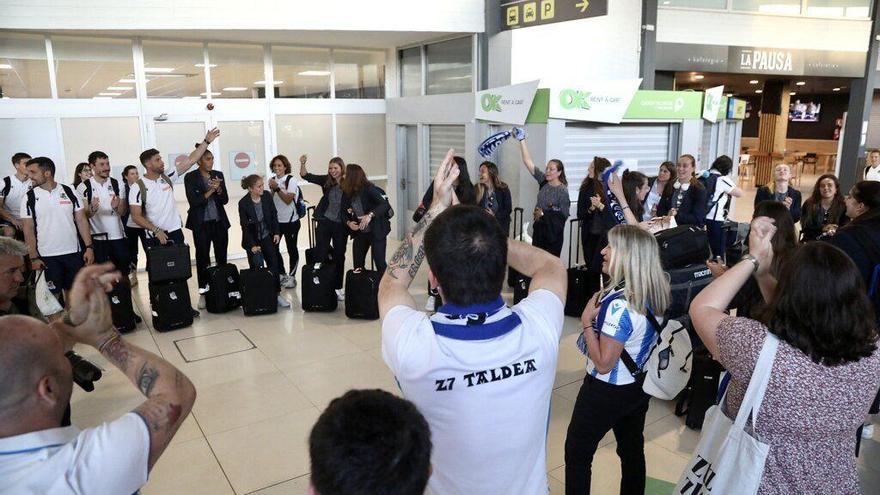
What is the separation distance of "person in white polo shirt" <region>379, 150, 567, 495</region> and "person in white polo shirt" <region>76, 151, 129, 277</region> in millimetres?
5893

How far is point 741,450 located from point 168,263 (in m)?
5.68

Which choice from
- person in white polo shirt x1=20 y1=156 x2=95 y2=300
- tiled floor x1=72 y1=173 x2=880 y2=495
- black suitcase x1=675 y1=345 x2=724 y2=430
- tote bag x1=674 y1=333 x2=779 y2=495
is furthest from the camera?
person in white polo shirt x1=20 y1=156 x2=95 y2=300

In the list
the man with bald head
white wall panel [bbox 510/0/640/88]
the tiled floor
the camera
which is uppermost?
white wall panel [bbox 510/0/640/88]

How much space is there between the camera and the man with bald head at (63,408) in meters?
1.26

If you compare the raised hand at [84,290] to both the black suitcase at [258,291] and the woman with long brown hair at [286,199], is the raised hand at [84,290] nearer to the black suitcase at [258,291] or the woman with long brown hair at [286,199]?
the black suitcase at [258,291]

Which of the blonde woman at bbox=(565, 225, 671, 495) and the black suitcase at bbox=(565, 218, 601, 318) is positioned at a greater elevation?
the blonde woman at bbox=(565, 225, 671, 495)

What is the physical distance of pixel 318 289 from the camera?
670 cm

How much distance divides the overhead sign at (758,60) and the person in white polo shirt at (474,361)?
10516mm

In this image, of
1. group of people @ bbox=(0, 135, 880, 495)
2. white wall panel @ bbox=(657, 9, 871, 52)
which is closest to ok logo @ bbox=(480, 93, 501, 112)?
white wall panel @ bbox=(657, 9, 871, 52)

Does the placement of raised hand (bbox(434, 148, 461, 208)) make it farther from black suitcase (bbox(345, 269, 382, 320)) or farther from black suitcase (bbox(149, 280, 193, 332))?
black suitcase (bbox(149, 280, 193, 332))

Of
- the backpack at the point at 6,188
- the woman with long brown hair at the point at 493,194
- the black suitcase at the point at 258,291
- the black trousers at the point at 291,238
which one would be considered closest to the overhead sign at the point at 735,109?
the woman with long brown hair at the point at 493,194

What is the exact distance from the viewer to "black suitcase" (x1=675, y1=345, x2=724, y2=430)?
4000mm

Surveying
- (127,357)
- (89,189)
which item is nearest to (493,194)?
(89,189)

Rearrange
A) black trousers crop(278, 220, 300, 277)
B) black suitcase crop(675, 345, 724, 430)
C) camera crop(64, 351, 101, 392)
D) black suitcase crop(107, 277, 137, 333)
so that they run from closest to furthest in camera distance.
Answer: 1. camera crop(64, 351, 101, 392)
2. black suitcase crop(675, 345, 724, 430)
3. black suitcase crop(107, 277, 137, 333)
4. black trousers crop(278, 220, 300, 277)
